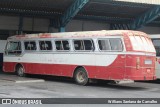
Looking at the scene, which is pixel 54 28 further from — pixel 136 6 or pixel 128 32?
pixel 128 32

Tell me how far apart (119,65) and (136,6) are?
11.3 m

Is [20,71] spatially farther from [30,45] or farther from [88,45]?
[88,45]

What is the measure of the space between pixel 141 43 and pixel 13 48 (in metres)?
8.77

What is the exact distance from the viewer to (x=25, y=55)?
2219 cm

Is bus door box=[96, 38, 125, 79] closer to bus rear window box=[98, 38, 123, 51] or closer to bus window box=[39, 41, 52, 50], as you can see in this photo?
bus rear window box=[98, 38, 123, 51]

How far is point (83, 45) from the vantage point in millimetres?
18891

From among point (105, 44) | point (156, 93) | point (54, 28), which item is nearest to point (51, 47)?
point (105, 44)

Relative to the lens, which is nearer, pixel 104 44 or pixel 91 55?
pixel 104 44

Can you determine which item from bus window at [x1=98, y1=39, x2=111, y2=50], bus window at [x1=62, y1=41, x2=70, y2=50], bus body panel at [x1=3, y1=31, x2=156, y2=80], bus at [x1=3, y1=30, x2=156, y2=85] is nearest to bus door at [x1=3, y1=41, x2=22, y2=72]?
bus at [x1=3, y1=30, x2=156, y2=85]

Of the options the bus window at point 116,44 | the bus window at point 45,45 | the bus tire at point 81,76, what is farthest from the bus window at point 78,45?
the bus window at point 45,45

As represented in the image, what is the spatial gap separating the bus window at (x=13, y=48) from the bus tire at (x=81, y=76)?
4987 millimetres

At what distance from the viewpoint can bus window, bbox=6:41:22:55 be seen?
22.9 meters

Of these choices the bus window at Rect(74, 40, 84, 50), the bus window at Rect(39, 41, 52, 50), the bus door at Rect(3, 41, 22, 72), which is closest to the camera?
the bus window at Rect(74, 40, 84, 50)

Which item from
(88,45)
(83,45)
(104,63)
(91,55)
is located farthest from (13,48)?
(104,63)
